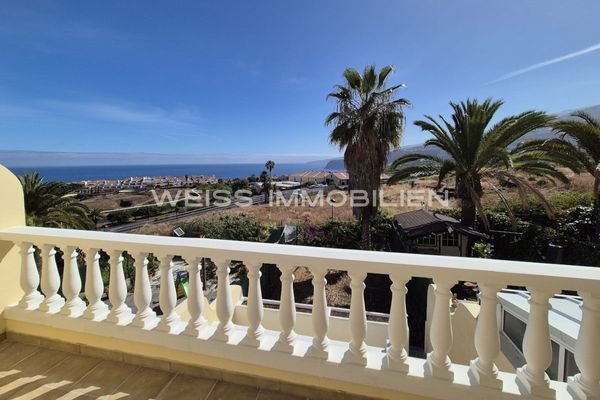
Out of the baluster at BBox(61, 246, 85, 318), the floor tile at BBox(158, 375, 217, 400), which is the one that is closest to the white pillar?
the floor tile at BBox(158, 375, 217, 400)

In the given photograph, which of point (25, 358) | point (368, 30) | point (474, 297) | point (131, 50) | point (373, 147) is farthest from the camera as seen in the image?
point (131, 50)

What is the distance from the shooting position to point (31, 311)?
1810 millimetres

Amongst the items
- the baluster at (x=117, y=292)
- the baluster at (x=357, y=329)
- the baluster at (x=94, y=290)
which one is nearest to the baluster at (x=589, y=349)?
the baluster at (x=357, y=329)

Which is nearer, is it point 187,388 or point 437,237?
point 187,388

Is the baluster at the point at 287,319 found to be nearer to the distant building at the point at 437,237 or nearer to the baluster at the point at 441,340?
the baluster at the point at 441,340

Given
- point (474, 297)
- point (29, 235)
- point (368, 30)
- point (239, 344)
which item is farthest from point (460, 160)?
point (29, 235)

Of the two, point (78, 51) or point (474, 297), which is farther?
point (78, 51)

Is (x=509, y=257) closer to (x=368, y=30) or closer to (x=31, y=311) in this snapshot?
(x=368, y=30)

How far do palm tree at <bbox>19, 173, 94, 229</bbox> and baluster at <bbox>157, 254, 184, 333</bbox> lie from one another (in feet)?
29.6

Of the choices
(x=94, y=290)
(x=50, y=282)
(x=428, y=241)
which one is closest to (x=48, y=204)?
(x=50, y=282)

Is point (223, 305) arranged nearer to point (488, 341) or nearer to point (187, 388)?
point (187, 388)

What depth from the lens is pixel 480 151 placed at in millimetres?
7586

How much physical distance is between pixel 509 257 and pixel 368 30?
9.04 metres

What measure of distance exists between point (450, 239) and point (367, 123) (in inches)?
191
